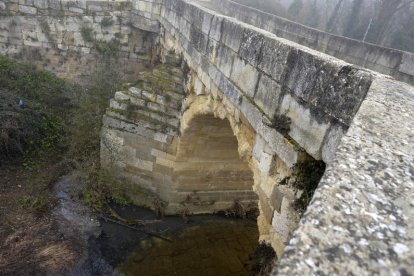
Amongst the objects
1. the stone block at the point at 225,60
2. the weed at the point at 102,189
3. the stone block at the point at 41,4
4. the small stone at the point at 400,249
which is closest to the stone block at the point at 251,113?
the stone block at the point at 225,60

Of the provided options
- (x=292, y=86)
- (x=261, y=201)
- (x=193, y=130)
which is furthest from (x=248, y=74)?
(x=193, y=130)

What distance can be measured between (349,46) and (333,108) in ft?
17.8

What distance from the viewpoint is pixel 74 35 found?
36.1 ft

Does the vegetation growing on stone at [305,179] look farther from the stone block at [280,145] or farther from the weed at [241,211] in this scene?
the weed at [241,211]

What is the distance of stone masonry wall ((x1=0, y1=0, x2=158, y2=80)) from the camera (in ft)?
34.7

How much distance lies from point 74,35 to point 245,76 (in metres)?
8.73

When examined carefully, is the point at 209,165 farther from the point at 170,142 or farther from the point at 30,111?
the point at 30,111

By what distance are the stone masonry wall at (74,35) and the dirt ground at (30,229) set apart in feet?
14.8

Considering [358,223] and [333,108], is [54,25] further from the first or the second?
[358,223]

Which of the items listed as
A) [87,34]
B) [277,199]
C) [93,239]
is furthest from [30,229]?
[87,34]

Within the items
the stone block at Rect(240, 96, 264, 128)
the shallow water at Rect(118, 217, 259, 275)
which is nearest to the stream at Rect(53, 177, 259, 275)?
the shallow water at Rect(118, 217, 259, 275)

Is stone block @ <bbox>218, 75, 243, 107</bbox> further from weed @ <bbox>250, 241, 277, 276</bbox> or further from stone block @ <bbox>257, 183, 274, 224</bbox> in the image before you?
weed @ <bbox>250, 241, 277, 276</bbox>

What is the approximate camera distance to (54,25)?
35.4 feet

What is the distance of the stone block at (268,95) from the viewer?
330 centimetres
